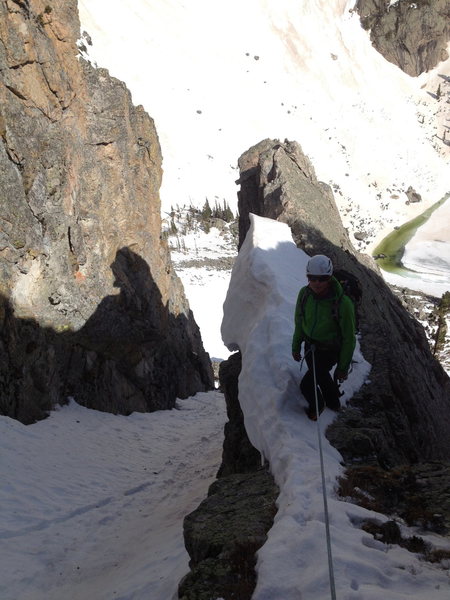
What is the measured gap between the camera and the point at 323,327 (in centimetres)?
709

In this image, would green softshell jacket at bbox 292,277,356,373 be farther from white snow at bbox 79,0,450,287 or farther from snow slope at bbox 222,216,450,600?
white snow at bbox 79,0,450,287

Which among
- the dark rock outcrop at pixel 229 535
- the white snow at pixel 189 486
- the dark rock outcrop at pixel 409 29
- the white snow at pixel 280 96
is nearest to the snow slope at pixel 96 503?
the white snow at pixel 189 486

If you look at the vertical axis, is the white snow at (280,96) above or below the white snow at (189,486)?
above

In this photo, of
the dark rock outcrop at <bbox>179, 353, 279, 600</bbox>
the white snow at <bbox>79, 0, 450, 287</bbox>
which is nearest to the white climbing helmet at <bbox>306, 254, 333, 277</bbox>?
the dark rock outcrop at <bbox>179, 353, 279, 600</bbox>

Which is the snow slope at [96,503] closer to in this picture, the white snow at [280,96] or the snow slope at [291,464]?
the snow slope at [291,464]

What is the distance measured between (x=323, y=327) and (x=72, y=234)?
11.9 m

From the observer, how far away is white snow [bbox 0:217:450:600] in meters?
4.23

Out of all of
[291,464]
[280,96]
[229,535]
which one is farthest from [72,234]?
[280,96]

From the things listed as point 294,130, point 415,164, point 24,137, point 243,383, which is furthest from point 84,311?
point 415,164

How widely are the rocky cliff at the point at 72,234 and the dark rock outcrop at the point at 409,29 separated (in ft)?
373

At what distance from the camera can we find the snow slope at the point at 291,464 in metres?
3.96

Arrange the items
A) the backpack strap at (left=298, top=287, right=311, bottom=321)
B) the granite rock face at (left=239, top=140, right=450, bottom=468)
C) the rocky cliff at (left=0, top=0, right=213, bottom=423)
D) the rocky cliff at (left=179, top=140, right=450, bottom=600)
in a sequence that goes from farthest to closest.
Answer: the rocky cliff at (left=0, top=0, right=213, bottom=423) → the granite rock face at (left=239, top=140, right=450, bottom=468) → the backpack strap at (left=298, top=287, right=311, bottom=321) → the rocky cliff at (left=179, top=140, right=450, bottom=600)

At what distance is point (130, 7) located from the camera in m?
91.9

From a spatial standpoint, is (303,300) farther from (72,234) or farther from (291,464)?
(72,234)
